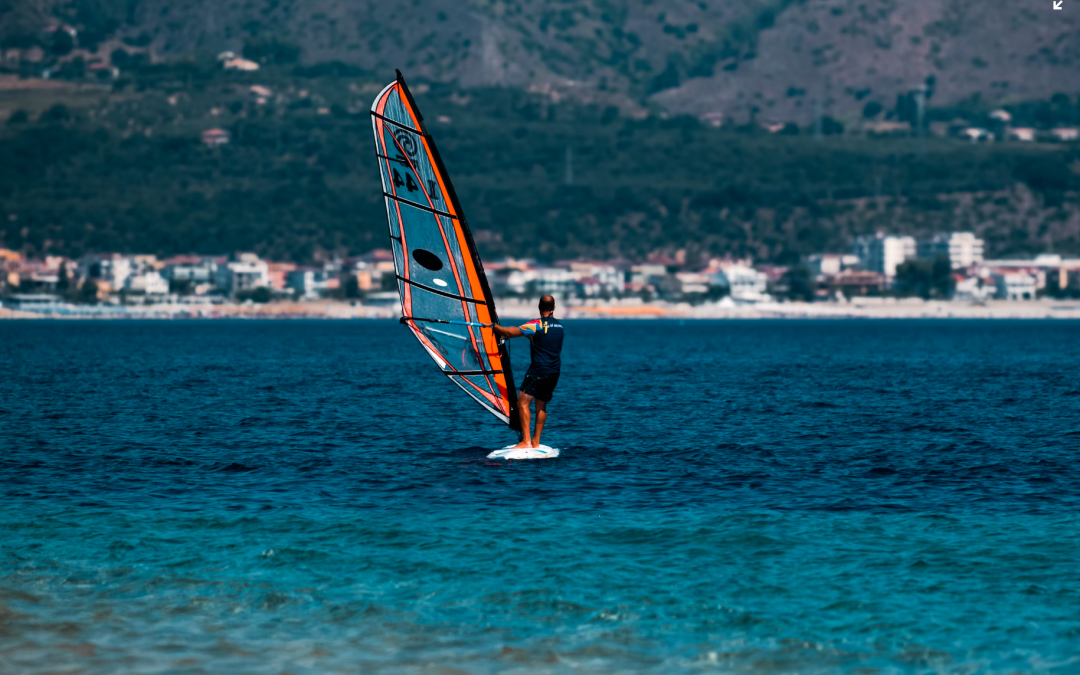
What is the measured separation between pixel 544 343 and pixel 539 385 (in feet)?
2.89

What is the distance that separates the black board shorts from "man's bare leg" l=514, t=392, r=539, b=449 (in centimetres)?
16

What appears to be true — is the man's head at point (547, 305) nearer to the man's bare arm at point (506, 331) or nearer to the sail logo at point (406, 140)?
the man's bare arm at point (506, 331)

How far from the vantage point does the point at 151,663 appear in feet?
40.0

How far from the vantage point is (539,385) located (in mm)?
22500

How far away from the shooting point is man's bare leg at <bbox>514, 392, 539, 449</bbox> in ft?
75.2

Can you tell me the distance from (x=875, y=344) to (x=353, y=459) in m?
97.3

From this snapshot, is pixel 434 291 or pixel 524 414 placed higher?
pixel 434 291

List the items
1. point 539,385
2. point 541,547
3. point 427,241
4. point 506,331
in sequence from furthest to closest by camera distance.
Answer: point 539,385 → point 427,241 → point 506,331 → point 541,547

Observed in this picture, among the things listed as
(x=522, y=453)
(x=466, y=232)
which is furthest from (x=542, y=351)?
(x=522, y=453)

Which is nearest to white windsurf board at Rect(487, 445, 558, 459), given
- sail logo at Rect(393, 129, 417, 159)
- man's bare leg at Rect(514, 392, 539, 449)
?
man's bare leg at Rect(514, 392, 539, 449)

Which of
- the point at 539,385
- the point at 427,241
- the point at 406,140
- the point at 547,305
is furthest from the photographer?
the point at 539,385

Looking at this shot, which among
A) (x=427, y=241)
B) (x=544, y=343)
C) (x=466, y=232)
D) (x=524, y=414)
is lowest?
(x=524, y=414)

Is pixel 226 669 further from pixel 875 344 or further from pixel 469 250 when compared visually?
pixel 875 344

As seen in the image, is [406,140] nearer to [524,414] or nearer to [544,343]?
[544,343]
